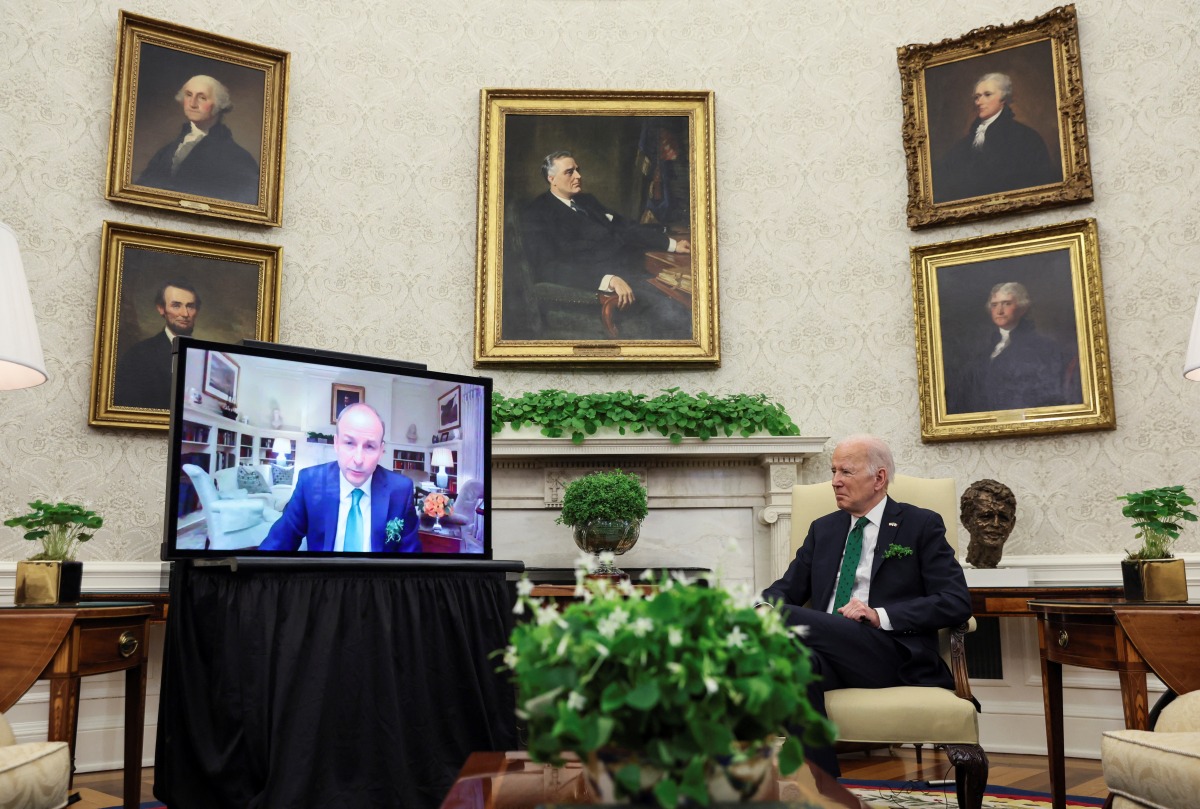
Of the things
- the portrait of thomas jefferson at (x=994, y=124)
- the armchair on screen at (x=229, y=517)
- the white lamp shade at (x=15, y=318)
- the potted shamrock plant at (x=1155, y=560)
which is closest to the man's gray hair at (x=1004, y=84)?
the portrait of thomas jefferson at (x=994, y=124)

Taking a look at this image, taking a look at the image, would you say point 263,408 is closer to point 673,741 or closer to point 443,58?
point 673,741

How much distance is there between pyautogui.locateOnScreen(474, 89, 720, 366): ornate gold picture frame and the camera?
17.6 ft

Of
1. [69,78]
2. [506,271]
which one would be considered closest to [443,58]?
[506,271]

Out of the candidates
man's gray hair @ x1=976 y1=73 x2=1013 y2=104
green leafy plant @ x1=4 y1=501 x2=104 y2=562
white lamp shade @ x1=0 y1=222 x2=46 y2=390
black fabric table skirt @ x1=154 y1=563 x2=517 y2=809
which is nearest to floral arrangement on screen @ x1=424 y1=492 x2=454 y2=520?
black fabric table skirt @ x1=154 y1=563 x2=517 y2=809

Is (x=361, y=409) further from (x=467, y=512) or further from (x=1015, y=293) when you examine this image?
(x=1015, y=293)

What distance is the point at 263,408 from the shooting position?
136 inches

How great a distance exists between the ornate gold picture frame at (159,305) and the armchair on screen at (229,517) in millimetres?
1534

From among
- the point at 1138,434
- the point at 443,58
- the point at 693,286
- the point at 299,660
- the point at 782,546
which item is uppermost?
the point at 443,58

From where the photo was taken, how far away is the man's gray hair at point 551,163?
5.58 meters

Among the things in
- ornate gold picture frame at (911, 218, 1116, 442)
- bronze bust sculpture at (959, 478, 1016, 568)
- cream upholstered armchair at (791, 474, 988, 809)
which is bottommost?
cream upholstered armchair at (791, 474, 988, 809)

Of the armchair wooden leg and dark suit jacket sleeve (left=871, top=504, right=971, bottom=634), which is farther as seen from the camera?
dark suit jacket sleeve (left=871, top=504, right=971, bottom=634)

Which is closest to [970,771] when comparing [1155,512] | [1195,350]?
[1155,512]

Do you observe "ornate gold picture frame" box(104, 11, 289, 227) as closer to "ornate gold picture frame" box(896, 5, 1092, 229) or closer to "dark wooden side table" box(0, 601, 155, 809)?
"dark wooden side table" box(0, 601, 155, 809)

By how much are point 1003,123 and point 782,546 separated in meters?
2.62
